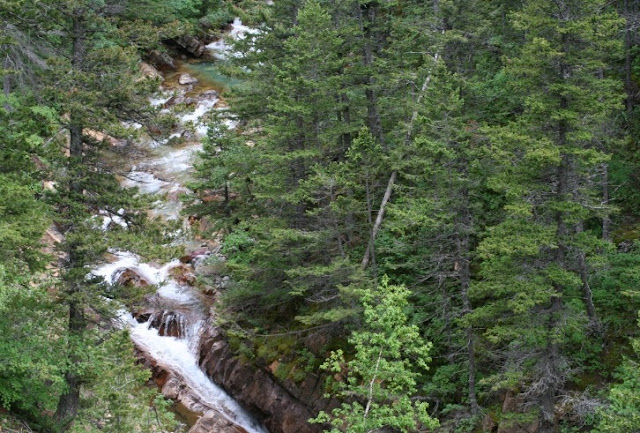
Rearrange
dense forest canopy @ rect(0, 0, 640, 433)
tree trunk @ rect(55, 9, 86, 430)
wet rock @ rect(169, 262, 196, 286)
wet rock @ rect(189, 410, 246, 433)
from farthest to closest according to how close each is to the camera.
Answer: wet rock @ rect(169, 262, 196, 286)
wet rock @ rect(189, 410, 246, 433)
tree trunk @ rect(55, 9, 86, 430)
dense forest canopy @ rect(0, 0, 640, 433)

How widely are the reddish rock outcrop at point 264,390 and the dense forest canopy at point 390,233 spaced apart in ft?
2.24

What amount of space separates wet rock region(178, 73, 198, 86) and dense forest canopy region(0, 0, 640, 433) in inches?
966

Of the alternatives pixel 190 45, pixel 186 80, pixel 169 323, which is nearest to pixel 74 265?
pixel 169 323

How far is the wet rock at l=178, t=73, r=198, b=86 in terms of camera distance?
42284 mm

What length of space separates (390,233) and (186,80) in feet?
92.5

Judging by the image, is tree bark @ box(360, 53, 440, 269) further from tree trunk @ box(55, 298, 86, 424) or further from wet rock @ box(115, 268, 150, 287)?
wet rock @ box(115, 268, 150, 287)

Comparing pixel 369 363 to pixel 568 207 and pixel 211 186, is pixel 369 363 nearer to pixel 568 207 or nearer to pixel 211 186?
pixel 568 207

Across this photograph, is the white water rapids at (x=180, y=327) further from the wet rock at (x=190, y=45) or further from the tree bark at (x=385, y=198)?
the wet rock at (x=190, y=45)

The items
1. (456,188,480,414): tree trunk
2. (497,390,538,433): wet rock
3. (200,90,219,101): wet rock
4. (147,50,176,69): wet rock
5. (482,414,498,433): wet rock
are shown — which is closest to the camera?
(497,390,538,433): wet rock

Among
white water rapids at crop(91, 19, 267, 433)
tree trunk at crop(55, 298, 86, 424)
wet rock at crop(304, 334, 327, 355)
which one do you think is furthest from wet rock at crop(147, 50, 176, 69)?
tree trunk at crop(55, 298, 86, 424)

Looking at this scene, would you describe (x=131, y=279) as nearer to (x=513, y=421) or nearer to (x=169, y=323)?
(x=169, y=323)

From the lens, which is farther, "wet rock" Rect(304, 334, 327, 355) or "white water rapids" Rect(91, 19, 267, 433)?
"white water rapids" Rect(91, 19, 267, 433)

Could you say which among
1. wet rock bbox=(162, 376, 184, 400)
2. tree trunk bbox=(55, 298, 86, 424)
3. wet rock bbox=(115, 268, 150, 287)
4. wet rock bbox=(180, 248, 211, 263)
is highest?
tree trunk bbox=(55, 298, 86, 424)

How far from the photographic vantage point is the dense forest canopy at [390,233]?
40.6 ft
